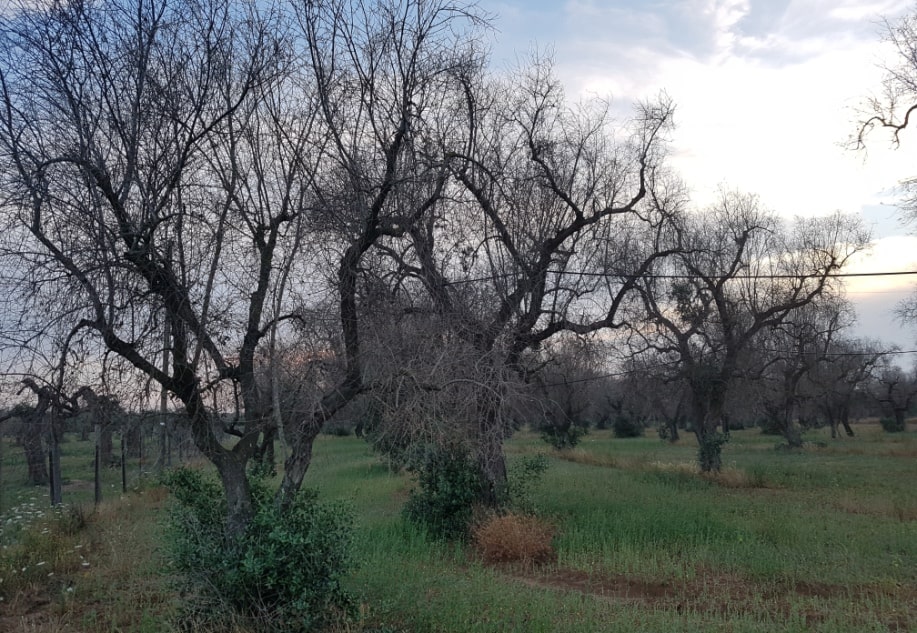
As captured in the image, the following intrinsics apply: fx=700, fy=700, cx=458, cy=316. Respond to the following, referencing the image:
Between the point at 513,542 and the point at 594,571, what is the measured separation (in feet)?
4.53

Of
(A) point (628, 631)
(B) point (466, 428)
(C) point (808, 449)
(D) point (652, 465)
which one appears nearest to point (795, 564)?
(A) point (628, 631)

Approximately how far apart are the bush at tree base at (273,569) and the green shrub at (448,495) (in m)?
6.15

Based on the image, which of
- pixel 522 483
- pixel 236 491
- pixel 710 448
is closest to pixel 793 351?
pixel 710 448

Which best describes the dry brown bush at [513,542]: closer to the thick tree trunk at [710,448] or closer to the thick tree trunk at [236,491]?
the thick tree trunk at [236,491]

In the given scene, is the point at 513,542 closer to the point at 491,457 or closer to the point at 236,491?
the point at 491,457

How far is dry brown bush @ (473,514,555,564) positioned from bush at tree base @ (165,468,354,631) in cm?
476

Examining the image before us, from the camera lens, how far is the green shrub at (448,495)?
43.8 ft

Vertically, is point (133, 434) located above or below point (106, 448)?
above

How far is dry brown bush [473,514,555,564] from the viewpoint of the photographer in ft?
37.1

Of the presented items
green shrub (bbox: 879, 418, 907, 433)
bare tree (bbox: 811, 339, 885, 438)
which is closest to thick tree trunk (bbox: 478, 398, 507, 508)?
bare tree (bbox: 811, 339, 885, 438)

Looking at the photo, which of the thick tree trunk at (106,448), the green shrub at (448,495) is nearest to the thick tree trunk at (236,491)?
the thick tree trunk at (106,448)

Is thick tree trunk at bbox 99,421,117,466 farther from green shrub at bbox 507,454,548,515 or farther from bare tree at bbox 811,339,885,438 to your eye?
bare tree at bbox 811,339,885,438

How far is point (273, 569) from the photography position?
6715 millimetres

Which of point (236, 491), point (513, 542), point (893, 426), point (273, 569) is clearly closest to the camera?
point (273, 569)
